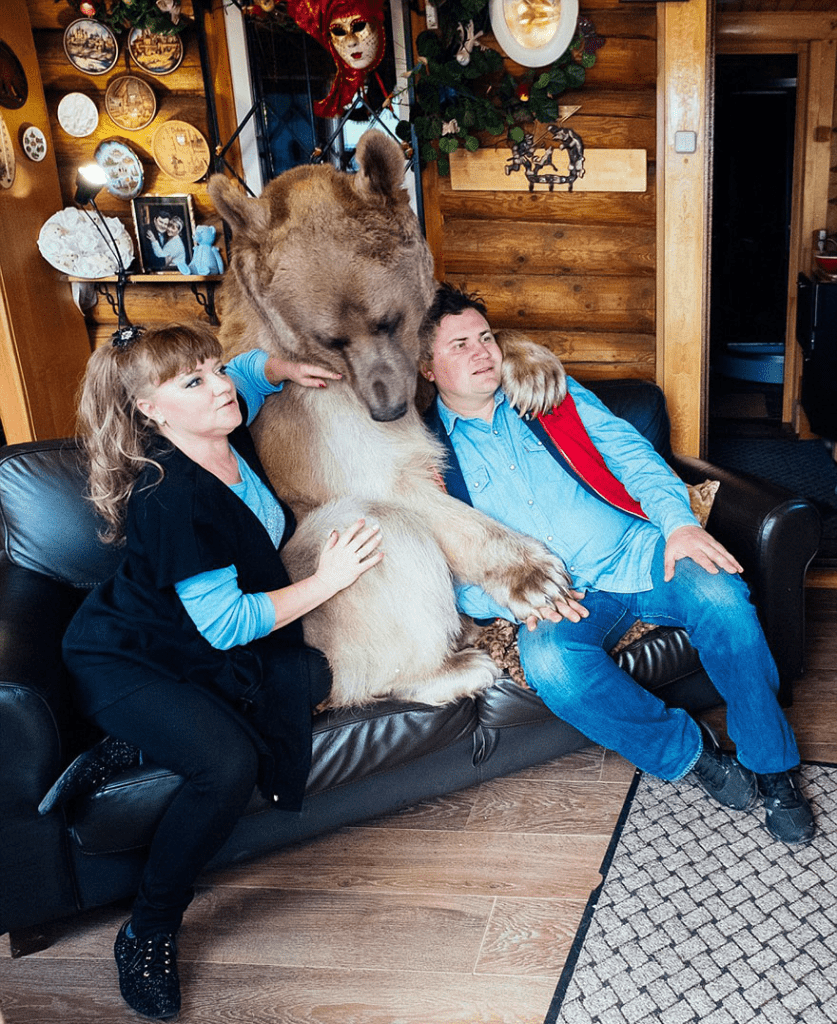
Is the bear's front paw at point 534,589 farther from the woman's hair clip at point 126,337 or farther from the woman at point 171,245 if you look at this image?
the woman at point 171,245

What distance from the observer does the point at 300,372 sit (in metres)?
1.86

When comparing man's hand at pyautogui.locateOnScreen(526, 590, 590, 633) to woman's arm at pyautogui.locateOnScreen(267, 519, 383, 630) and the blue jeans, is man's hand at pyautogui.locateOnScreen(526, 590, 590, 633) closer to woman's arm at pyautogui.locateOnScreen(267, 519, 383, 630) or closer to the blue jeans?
the blue jeans

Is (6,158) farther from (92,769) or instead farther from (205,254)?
(92,769)

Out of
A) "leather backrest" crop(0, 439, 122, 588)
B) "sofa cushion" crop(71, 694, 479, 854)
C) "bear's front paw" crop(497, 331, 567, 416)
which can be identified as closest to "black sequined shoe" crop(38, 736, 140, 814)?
"sofa cushion" crop(71, 694, 479, 854)

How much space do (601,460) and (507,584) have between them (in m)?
0.43

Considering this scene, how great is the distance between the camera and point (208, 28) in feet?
11.1

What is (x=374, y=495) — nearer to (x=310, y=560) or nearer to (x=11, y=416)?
(x=310, y=560)

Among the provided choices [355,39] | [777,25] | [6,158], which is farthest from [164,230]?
[777,25]

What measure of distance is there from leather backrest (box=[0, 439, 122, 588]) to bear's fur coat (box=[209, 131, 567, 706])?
505 millimetres

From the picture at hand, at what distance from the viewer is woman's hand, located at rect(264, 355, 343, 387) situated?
6.10ft

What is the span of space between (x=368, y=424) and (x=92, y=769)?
2.93 ft

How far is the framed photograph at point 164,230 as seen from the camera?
11.7ft

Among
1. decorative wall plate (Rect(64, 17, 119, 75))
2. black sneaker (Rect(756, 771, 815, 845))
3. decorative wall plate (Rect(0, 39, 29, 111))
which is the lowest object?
black sneaker (Rect(756, 771, 815, 845))

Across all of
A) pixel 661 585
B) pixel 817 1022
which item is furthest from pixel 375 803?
pixel 817 1022
